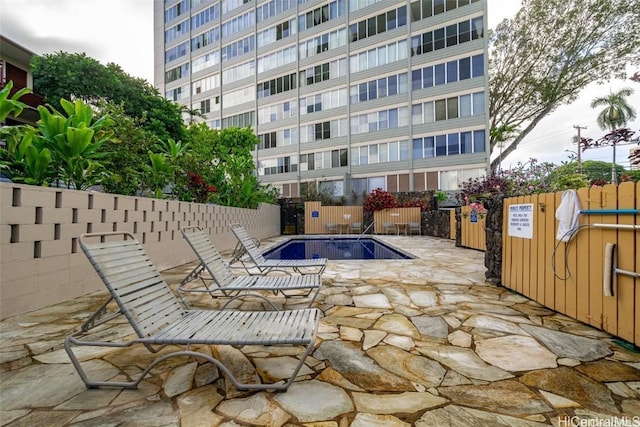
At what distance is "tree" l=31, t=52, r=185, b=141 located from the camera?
17.0m

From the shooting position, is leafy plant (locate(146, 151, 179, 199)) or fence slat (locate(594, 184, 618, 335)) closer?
fence slat (locate(594, 184, 618, 335))

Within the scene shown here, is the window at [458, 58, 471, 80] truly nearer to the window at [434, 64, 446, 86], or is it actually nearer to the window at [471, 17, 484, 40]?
the window at [434, 64, 446, 86]

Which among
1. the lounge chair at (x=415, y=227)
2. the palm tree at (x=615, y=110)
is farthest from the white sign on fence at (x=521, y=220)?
the palm tree at (x=615, y=110)

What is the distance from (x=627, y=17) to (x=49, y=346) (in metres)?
30.5

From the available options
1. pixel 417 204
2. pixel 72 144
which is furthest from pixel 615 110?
pixel 72 144

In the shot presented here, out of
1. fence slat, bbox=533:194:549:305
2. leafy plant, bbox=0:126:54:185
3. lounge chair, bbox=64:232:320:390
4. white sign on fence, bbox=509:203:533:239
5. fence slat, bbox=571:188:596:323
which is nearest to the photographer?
lounge chair, bbox=64:232:320:390

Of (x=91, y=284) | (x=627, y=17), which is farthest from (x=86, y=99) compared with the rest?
(x=627, y=17)

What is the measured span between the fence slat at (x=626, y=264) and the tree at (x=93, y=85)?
19200 millimetres

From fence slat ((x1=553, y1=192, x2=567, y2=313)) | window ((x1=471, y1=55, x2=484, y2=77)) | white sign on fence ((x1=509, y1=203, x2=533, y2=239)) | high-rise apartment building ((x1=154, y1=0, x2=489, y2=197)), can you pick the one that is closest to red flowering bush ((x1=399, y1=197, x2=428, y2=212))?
high-rise apartment building ((x1=154, y1=0, x2=489, y2=197))

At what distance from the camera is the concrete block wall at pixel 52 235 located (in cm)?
315

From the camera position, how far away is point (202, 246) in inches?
141

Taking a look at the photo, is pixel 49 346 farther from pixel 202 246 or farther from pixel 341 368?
pixel 341 368
